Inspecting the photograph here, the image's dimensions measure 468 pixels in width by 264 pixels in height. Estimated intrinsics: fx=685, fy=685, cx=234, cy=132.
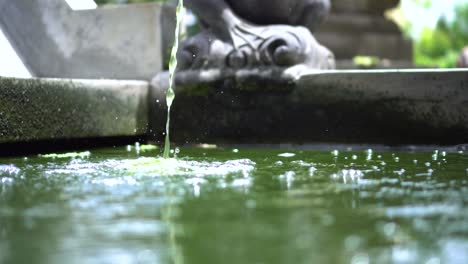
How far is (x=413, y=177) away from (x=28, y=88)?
2.24 metres

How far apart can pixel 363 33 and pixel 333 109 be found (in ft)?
22.7

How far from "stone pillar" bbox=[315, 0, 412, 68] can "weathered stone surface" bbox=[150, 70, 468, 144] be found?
6293 mm

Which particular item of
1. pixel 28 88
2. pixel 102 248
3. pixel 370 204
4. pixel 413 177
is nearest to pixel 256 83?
pixel 28 88

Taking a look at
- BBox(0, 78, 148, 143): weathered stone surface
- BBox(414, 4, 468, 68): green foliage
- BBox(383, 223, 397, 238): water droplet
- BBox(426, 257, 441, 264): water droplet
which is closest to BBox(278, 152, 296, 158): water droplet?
BBox(0, 78, 148, 143): weathered stone surface

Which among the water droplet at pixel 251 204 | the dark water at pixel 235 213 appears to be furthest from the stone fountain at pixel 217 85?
the water droplet at pixel 251 204

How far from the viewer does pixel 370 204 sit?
197 cm

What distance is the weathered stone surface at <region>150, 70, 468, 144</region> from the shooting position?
4.11 m

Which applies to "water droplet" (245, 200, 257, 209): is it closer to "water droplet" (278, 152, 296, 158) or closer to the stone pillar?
"water droplet" (278, 152, 296, 158)

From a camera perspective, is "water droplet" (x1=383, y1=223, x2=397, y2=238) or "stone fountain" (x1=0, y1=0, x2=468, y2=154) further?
"stone fountain" (x1=0, y1=0, x2=468, y2=154)

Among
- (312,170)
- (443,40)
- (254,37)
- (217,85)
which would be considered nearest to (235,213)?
(312,170)

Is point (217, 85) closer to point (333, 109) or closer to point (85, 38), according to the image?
point (333, 109)

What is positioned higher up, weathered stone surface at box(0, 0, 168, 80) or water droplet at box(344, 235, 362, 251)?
weathered stone surface at box(0, 0, 168, 80)

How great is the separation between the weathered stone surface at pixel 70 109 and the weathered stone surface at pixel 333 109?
306 millimetres

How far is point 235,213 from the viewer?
72.1 inches
